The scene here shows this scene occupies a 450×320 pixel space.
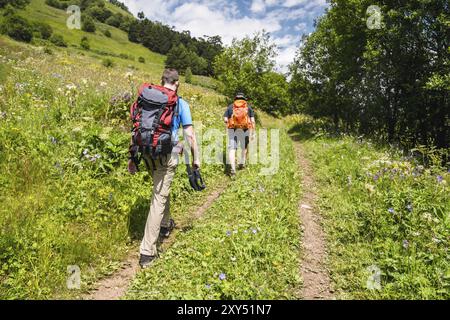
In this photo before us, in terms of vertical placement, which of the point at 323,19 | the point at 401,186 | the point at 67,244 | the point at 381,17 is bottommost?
the point at 67,244

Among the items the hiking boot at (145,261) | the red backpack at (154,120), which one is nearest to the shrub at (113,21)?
the red backpack at (154,120)

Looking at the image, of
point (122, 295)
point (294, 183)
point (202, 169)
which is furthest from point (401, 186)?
point (122, 295)

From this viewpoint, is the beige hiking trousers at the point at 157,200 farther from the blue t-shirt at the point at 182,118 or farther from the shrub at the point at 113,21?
the shrub at the point at 113,21

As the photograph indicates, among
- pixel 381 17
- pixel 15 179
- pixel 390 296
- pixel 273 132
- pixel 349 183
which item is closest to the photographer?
pixel 390 296

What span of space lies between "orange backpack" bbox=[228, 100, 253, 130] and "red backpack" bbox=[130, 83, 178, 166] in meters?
5.30

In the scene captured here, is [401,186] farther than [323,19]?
No

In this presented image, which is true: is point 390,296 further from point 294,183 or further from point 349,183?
point 294,183

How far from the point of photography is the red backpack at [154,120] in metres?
4.43

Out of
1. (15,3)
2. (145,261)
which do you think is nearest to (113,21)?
(15,3)

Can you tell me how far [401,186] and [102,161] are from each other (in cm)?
660

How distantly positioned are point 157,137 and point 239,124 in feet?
18.2

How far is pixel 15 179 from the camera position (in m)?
5.80

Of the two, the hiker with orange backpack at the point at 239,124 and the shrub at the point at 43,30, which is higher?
the shrub at the point at 43,30

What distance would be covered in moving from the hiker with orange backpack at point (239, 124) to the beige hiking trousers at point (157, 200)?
15.2 feet
